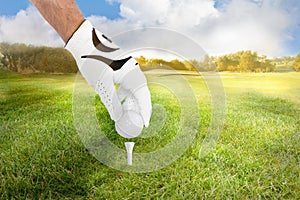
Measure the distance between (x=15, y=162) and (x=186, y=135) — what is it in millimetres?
861

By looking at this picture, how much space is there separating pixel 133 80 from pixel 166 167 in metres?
0.40

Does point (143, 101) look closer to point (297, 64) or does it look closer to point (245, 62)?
point (245, 62)

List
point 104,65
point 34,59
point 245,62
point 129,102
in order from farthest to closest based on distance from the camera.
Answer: point 34,59 < point 245,62 < point 129,102 < point 104,65

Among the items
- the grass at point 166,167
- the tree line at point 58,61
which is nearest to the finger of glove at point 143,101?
the grass at point 166,167

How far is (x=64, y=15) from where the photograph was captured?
3.73 ft

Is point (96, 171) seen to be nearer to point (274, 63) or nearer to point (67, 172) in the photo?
point (67, 172)

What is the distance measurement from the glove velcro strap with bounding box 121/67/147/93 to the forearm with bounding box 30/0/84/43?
29cm

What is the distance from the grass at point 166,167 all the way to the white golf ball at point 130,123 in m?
0.18

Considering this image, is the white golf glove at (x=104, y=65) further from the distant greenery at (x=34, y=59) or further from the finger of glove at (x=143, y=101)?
the distant greenery at (x=34, y=59)

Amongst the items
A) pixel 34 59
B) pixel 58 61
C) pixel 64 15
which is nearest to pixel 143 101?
pixel 64 15

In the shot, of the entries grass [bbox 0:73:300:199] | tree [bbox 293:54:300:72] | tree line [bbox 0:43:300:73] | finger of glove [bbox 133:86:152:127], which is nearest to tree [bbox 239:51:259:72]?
tree line [bbox 0:43:300:73]

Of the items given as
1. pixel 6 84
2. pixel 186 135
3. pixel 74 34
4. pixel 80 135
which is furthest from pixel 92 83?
pixel 6 84

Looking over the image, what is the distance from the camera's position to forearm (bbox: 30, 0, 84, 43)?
1.13 m

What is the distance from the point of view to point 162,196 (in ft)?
3.36
